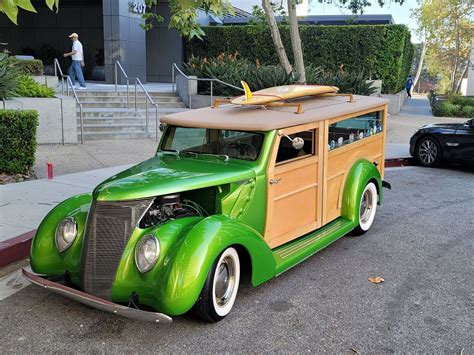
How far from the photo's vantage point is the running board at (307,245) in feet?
14.8

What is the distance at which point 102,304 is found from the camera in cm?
349

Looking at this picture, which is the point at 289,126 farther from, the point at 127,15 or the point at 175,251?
the point at 127,15

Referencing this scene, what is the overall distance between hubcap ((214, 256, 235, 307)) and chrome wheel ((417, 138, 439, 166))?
27.3 ft

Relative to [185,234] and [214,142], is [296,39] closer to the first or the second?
[214,142]

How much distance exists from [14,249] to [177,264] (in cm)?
244

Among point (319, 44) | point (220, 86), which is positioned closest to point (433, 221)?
point (220, 86)

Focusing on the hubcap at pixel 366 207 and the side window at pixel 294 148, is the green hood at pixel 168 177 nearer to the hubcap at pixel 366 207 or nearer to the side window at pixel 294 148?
the side window at pixel 294 148

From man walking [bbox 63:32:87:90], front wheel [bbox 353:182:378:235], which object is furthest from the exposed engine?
man walking [bbox 63:32:87:90]

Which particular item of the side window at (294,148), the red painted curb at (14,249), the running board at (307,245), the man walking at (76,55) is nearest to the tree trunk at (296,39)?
the man walking at (76,55)

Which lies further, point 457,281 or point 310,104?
point 310,104

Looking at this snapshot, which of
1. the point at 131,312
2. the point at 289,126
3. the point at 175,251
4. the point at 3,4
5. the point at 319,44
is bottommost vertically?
Result: the point at 131,312

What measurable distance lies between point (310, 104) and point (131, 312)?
315cm

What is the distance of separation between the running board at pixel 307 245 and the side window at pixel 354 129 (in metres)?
0.86

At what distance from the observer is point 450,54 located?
4206 centimetres
